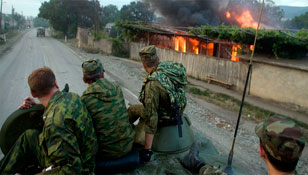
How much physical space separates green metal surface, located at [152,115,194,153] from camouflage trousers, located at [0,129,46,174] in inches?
52.0

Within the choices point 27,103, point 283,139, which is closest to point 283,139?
point 283,139

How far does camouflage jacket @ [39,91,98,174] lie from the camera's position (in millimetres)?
1989

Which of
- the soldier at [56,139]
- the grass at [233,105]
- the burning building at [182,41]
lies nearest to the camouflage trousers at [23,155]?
the soldier at [56,139]

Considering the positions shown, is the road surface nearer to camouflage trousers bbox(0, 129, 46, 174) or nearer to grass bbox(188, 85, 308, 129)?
grass bbox(188, 85, 308, 129)

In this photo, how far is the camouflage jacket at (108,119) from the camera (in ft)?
8.23

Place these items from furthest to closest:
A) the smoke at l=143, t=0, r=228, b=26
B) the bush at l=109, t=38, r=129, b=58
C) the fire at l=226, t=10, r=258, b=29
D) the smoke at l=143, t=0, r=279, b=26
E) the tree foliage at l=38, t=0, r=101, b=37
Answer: the tree foliage at l=38, t=0, r=101, b=37 → the smoke at l=143, t=0, r=279, b=26 → the smoke at l=143, t=0, r=228, b=26 → the fire at l=226, t=10, r=258, b=29 → the bush at l=109, t=38, r=129, b=58

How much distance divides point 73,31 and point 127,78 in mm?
36756

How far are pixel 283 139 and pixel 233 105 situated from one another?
816 centimetres

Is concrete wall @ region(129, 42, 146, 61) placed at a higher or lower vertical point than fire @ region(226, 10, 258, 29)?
lower

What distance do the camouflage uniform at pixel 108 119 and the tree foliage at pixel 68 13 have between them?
141 ft

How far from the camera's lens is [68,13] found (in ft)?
145

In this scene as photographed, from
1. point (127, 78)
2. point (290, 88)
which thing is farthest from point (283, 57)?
point (127, 78)

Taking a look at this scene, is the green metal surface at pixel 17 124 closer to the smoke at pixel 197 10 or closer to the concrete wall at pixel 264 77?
the concrete wall at pixel 264 77

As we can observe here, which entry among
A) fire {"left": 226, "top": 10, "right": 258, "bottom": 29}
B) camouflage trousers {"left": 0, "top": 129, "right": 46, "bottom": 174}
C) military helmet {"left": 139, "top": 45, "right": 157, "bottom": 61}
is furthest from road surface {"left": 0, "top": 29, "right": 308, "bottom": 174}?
fire {"left": 226, "top": 10, "right": 258, "bottom": 29}
